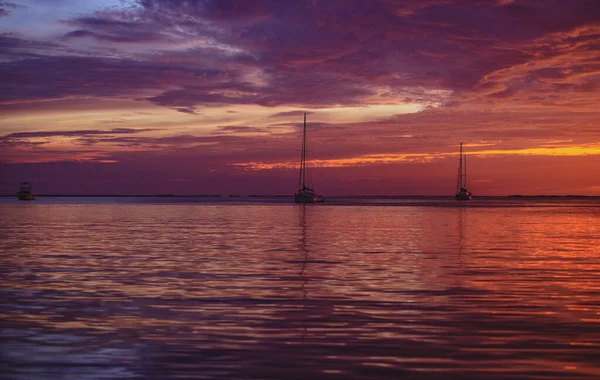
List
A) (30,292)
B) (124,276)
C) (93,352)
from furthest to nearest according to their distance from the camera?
(124,276) < (30,292) < (93,352)

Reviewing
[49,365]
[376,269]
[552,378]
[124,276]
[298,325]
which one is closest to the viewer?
[552,378]

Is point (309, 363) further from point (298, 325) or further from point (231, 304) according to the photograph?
point (231, 304)

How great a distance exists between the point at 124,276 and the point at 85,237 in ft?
77.1

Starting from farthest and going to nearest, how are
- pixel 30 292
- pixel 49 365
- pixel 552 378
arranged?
1. pixel 30 292
2. pixel 49 365
3. pixel 552 378

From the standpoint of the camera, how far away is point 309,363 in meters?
11.4

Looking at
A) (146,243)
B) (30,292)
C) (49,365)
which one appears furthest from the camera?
(146,243)

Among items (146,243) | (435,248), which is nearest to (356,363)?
(435,248)

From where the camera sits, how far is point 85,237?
45.7 metres

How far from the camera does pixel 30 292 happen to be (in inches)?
787

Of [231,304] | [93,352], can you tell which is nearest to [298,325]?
[231,304]

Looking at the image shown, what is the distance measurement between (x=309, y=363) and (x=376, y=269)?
15392 mm

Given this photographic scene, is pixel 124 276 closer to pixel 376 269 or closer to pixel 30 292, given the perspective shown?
pixel 30 292

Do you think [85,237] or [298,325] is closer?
[298,325]

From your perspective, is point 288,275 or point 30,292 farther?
point 288,275
